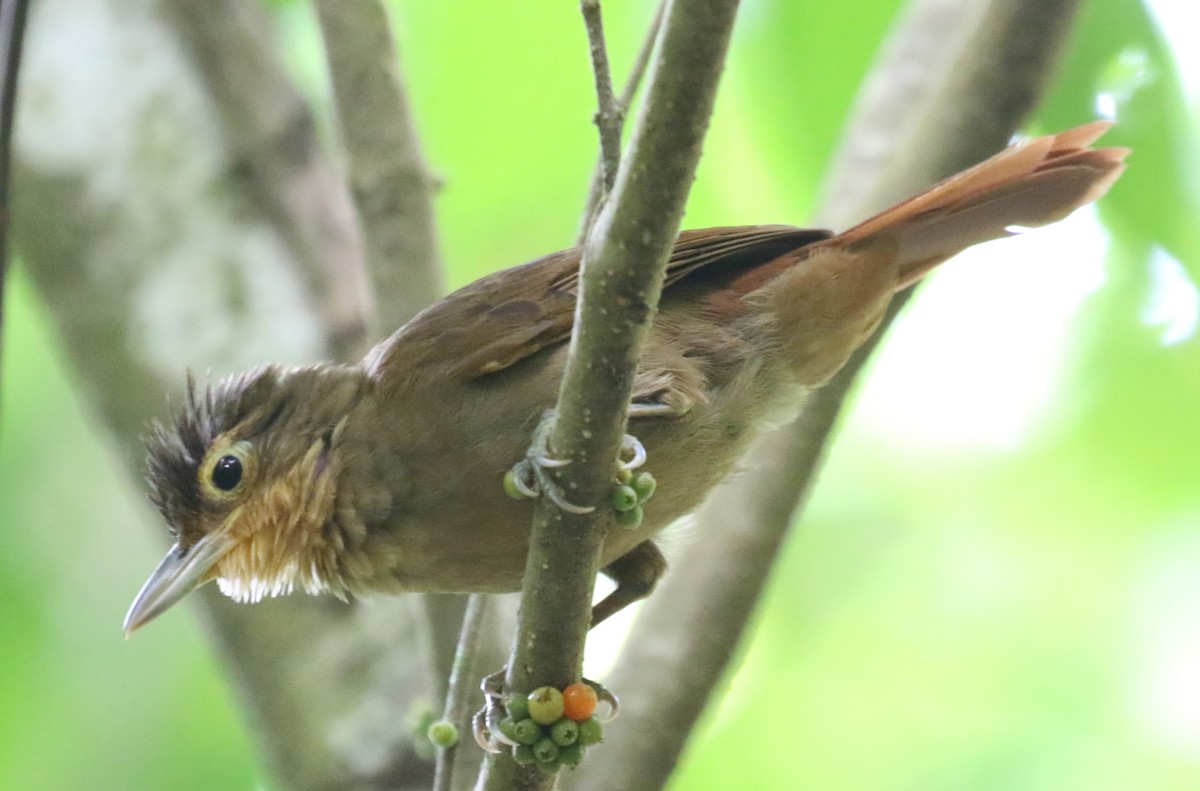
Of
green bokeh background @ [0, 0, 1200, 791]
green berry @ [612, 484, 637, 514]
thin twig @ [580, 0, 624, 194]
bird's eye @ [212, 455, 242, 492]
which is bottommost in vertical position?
green bokeh background @ [0, 0, 1200, 791]

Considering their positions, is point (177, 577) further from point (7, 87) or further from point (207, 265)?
point (207, 265)

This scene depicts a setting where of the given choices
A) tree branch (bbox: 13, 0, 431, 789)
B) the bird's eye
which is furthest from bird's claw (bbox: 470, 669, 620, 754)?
tree branch (bbox: 13, 0, 431, 789)

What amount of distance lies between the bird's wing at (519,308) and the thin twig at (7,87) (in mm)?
862

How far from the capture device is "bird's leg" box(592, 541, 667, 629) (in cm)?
343

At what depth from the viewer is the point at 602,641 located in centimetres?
524

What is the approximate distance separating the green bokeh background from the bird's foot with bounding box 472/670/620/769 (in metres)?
2.04

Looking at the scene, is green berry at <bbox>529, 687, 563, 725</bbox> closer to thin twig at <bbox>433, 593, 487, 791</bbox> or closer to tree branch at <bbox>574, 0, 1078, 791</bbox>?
thin twig at <bbox>433, 593, 487, 791</bbox>

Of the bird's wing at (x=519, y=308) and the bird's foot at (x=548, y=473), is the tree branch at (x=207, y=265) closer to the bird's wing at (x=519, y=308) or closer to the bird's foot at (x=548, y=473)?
the bird's wing at (x=519, y=308)

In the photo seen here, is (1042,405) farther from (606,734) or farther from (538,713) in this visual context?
(538,713)

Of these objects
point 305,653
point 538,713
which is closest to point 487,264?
point 305,653

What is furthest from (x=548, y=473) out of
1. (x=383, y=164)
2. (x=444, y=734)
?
(x=383, y=164)

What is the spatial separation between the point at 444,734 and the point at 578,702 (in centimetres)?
42

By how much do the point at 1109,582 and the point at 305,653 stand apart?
3.01 m

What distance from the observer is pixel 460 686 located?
306cm
